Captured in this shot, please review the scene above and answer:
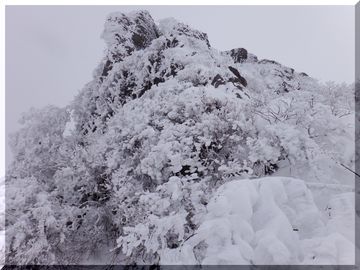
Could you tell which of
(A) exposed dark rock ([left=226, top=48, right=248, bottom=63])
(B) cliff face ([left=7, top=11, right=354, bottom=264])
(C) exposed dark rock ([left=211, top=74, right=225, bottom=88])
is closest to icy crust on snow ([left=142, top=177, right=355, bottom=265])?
(B) cliff face ([left=7, top=11, right=354, bottom=264])

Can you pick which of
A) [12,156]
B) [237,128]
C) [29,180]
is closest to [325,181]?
[237,128]

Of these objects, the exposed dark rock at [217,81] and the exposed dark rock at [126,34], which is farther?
the exposed dark rock at [126,34]

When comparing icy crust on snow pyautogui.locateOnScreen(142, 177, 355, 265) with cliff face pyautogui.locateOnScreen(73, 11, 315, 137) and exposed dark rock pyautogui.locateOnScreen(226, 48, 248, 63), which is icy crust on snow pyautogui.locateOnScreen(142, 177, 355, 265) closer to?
cliff face pyautogui.locateOnScreen(73, 11, 315, 137)

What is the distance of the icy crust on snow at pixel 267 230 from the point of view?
541cm

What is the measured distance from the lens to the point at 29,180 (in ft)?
37.3

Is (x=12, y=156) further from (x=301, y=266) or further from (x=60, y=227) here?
(x=301, y=266)

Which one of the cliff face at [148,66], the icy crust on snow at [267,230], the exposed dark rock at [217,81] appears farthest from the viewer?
the cliff face at [148,66]

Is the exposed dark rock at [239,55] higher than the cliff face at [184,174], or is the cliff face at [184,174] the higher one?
the exposed dark rock at [239,55]

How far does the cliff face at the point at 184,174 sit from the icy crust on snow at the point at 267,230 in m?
0.02

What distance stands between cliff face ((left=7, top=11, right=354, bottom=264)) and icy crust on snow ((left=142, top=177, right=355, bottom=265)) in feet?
0.06

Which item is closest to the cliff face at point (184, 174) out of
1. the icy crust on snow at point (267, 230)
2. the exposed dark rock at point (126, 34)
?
the icy crust on snow at point (267, 230)

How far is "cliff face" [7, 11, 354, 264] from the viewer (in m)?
6.02

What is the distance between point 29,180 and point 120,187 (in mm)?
2813

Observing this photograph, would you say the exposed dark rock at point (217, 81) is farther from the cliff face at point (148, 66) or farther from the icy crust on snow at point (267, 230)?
the icy crust on snow at point (267, 230)
